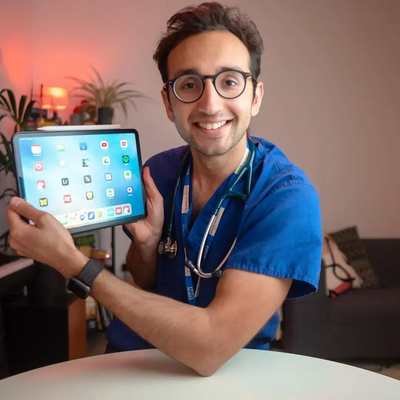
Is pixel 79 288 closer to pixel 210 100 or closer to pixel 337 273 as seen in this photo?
pixel 210 100

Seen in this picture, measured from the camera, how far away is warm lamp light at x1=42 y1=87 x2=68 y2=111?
112 inches

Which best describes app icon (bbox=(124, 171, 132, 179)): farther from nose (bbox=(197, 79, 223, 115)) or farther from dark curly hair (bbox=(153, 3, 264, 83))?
dark curly hair (bbox=(153, 3, 264, 83))

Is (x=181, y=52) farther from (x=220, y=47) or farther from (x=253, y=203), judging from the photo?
(x=253, y=203)

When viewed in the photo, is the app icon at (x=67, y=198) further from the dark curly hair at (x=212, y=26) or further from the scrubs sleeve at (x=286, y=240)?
the dark curly hair at (x=212, y=26)

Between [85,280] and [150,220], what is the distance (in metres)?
0.38

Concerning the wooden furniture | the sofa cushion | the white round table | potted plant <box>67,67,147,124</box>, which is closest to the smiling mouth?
the white round table

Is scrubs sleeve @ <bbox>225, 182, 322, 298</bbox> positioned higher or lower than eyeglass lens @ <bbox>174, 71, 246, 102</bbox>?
lower

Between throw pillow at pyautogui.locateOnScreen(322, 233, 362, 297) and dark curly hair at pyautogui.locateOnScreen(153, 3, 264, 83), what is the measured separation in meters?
1.71

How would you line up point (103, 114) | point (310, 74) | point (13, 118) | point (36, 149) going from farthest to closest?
point (310, 74) < point (103, 114) < point (13, 118) < point (36, 149)

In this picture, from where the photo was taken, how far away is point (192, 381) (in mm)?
886

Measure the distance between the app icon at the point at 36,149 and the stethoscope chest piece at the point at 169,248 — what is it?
1.50ft

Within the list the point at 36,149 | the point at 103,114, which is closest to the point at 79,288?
the point at 36,149

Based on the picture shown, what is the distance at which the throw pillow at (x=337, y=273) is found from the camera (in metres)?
2.58

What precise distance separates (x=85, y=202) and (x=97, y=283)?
Result: 239 mm
